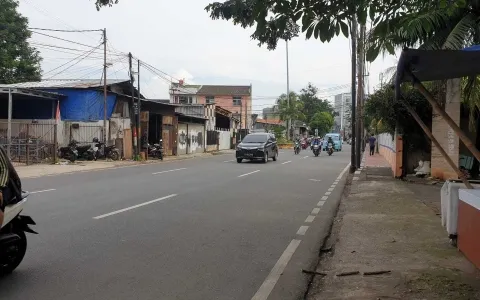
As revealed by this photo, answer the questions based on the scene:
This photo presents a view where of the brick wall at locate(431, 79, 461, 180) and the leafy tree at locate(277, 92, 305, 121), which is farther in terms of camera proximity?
the leafy tree at locate(277, 92, 305, 121)

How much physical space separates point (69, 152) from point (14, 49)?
54.4ft

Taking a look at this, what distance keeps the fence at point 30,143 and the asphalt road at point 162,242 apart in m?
10.3

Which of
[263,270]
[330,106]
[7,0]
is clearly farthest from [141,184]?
[330,106]

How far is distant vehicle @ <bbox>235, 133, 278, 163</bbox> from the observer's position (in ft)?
81.4

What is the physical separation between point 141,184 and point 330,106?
96.3 m

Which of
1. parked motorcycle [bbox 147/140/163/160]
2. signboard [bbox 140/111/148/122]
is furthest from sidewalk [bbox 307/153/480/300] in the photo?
signboard [bbox 140/111/148/122]

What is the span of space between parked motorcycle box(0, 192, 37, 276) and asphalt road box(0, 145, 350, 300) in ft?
0.56

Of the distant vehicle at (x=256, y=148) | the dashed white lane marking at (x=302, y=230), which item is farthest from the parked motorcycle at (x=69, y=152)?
the dashed white lane marking at (x=302, y=230)

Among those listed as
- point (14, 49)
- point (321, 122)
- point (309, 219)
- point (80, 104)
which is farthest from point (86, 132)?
point (321, 122)

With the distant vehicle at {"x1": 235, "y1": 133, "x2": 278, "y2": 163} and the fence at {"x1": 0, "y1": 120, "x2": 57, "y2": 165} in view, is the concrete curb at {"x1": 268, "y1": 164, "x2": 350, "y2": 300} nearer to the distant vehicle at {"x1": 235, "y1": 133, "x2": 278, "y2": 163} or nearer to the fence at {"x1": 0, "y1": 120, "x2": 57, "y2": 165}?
the distant vehicle at {"x1": 235, "y1": 133, "x2": 278, "y2": 163}

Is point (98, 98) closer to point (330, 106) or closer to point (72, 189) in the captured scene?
point (72, 189)

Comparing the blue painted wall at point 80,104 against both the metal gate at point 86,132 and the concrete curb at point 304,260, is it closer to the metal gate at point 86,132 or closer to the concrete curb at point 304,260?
the metal gate at point 86,132

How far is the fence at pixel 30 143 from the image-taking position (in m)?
21.7

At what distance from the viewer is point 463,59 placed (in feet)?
14.9
